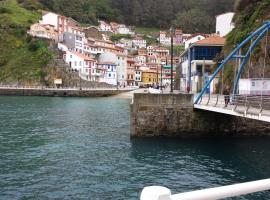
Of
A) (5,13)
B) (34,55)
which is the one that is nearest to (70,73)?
(34,55)

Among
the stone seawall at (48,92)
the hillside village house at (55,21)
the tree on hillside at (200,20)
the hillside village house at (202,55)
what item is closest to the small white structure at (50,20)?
the hillside village house at (55,21)

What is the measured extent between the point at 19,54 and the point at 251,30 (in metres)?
85.9

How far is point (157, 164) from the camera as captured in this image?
2138cm

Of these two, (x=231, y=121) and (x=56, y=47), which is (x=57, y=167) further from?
(x=56, y=47)

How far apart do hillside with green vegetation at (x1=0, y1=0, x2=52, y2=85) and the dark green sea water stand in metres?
76.7

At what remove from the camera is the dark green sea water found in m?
16.8

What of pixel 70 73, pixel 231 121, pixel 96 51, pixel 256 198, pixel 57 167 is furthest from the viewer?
pixel 96 51

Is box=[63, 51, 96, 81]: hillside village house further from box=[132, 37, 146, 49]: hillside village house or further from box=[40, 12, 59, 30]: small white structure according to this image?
box=[132, 37, 146, 49]: hillside village house

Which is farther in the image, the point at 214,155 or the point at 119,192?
the point at 214,155

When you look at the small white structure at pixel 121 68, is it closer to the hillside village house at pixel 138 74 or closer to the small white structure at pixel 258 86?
the hillside village house at pixel 138 74

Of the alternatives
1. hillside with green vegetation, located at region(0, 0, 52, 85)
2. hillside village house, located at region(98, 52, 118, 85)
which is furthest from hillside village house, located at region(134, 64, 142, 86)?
hillside with green vegetation, located at region(0, 0, 52, 85)

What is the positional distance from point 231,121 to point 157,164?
1119cm

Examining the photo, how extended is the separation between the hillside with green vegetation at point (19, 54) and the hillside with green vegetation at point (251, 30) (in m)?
70.3

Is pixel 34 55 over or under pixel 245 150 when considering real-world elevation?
over
